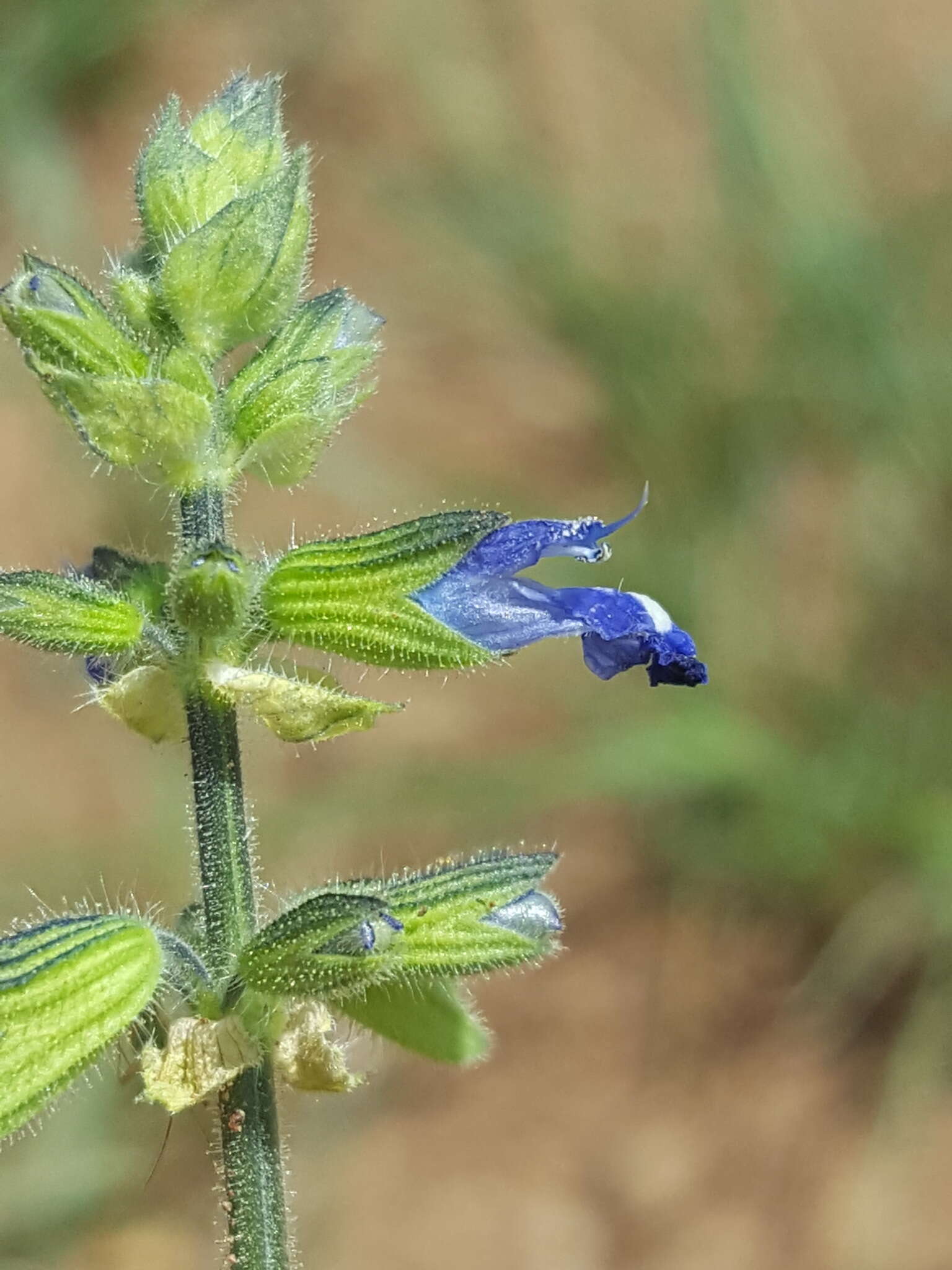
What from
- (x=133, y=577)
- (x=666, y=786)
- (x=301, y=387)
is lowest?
(x=133, y=577)

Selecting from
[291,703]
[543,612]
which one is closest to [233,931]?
[291,703]

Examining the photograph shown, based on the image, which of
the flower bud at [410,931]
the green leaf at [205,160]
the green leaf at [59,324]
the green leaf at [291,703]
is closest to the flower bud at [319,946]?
the flower bud at [410,931]

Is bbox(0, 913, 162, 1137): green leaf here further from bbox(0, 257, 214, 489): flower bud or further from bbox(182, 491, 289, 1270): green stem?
bbox(0, 257, 214, 489): flower bud

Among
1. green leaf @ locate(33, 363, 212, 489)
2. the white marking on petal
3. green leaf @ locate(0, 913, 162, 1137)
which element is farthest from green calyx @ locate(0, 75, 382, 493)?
green leaf @ locate(0, 913, 162, 1137)

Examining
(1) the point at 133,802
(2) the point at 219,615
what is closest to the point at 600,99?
(1) the point at 133,802

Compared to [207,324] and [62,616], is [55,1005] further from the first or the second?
[207,324]

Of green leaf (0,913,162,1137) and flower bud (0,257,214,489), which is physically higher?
flower bud (0,257,214,489)
